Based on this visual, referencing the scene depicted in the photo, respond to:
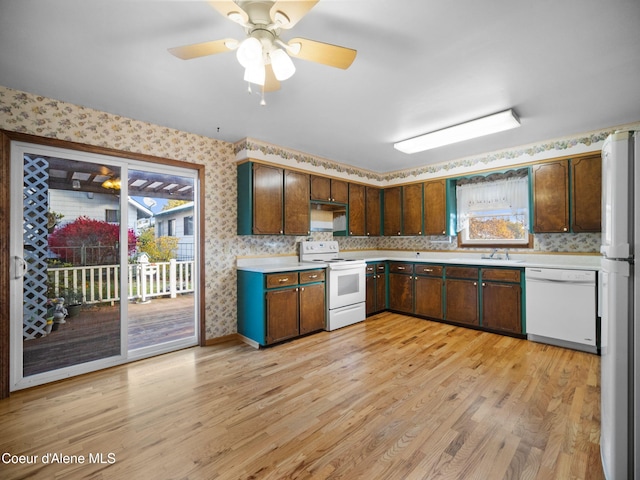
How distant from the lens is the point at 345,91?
7.86ft

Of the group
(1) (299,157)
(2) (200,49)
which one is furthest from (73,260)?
(1) (299,157)

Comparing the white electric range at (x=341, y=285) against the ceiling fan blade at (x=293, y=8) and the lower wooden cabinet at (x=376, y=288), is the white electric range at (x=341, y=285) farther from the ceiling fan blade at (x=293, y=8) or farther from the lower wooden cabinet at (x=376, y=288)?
the ceiling fan blade at (x=293, y=8)

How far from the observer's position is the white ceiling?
5.15ft

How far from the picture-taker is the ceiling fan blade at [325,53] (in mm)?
1485

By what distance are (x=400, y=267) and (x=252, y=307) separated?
8.33ft

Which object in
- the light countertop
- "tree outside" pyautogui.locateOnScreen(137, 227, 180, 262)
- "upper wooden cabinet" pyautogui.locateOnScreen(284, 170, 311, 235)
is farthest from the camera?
"tree outside" pyautogui.locateOnScreen(137, 227, 180, 262)

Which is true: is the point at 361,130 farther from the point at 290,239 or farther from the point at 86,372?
the point at 86,372

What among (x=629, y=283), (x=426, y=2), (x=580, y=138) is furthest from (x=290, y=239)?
(x=580, y=138)

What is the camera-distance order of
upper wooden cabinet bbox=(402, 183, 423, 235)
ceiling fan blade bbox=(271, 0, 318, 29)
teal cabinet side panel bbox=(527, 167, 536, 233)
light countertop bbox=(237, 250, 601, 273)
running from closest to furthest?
ceiling fan blade bbox=(271, 0, 318, 29), light countertop bbox=(237, 250, 601, 273), teal cabinet side panel bbox=(527, 167, 536, 233), upper wooden cabinet bbox=(402, 183, 423, 235)

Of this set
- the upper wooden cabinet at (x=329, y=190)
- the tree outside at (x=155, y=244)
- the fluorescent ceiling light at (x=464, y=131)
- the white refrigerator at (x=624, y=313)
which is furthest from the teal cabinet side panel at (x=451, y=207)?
the tree outside at (x=155, y=244)

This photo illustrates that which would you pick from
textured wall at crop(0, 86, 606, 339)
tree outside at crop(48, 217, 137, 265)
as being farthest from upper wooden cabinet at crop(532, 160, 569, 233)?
tree outside at crop(48, 217, 137, 265)

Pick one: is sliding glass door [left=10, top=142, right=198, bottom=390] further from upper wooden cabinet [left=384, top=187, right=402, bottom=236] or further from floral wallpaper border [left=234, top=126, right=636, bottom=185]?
upper wooden cabinet [left=384, top=187, right=402, bottom=236]

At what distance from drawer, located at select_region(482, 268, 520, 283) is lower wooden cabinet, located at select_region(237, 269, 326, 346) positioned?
2.18 meters

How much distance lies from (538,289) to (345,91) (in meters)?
3.20
